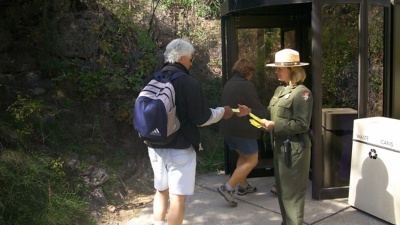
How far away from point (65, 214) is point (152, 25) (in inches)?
170

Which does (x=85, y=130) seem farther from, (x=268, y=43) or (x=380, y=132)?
(x=380, y=132)

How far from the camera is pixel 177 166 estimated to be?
315 cm

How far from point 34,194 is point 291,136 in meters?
2.46

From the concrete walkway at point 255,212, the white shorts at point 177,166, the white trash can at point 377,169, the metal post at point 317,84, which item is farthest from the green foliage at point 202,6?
the white shorts at point 177,166

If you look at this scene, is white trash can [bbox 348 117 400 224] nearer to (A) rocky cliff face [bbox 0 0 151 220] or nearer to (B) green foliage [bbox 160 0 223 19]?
(A) rocky cliff face [bbox 0 0 151 220]

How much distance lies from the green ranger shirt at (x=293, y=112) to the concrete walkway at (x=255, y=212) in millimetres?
1178

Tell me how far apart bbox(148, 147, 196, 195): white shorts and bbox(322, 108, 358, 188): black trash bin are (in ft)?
6.53

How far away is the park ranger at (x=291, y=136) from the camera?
10.3 feet

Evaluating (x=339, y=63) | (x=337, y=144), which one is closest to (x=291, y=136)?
(x=337, y=144)

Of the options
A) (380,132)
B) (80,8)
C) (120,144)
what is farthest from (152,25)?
(380,132)

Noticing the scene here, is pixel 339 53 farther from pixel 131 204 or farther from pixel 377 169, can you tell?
pixel 131 204

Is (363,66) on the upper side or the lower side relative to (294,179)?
upper

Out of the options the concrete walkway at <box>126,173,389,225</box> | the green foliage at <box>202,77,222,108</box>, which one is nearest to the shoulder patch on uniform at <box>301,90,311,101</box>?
the concrete walkway at <box>126,173,389,225</box>

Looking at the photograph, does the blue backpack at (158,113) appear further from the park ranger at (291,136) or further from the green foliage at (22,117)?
the green foliage at (22,117)
